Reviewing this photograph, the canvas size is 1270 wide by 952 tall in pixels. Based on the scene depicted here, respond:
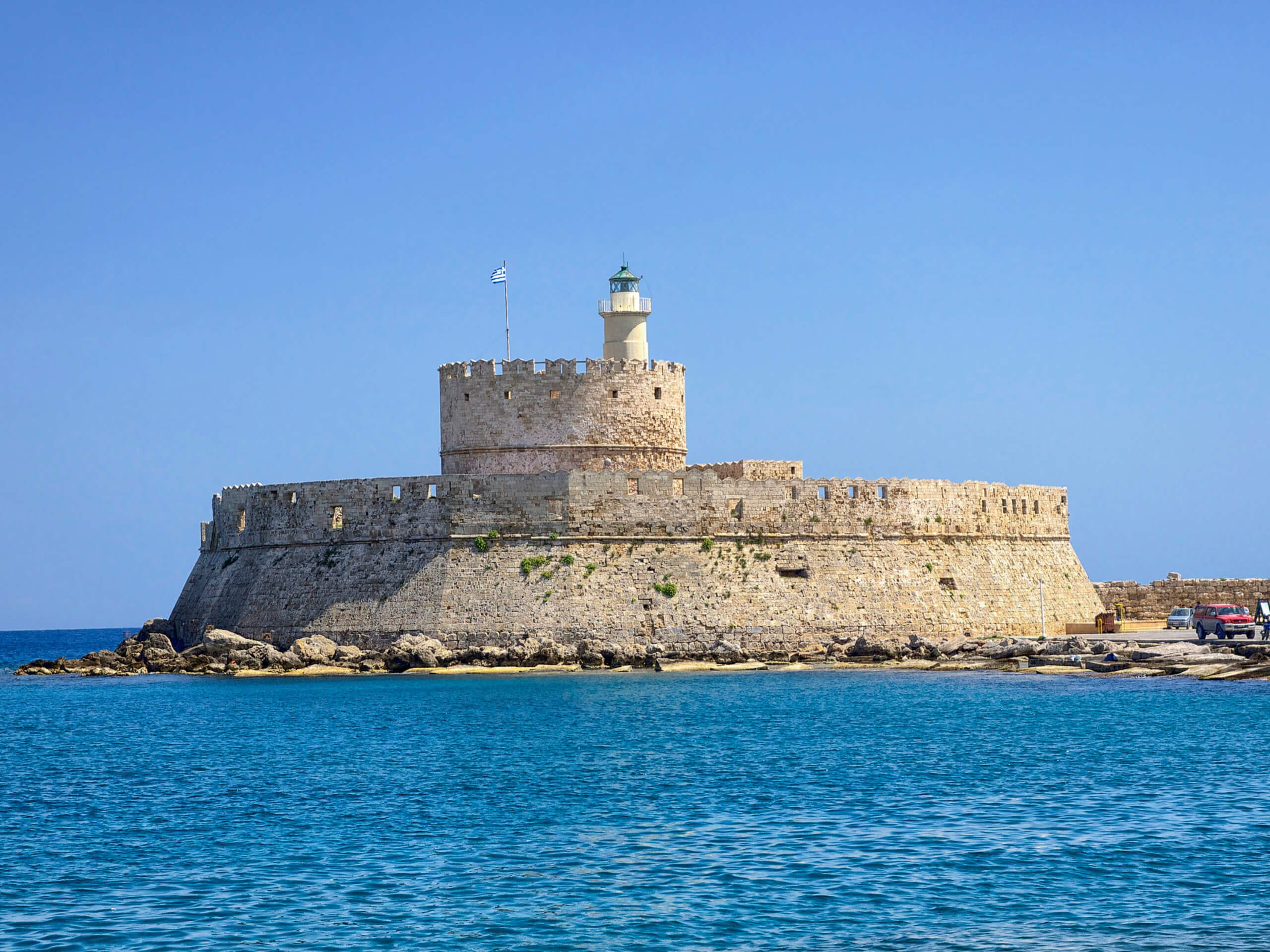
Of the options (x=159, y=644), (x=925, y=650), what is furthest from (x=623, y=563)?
(x=159, y=644)

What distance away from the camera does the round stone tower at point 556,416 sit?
117 feet

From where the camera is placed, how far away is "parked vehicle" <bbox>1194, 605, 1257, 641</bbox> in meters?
34.6

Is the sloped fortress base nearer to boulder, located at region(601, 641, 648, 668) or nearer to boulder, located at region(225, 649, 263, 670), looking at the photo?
boulder, located at region(601, 641, 648, 668)

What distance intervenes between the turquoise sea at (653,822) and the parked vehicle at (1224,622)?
7099 mm

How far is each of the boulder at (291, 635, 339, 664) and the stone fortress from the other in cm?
43

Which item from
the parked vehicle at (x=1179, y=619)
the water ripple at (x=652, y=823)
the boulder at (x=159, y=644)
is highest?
the boulder at (x=159, y=644)

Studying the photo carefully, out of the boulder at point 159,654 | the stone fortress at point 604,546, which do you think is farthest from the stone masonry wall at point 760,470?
the boulder at point 159,654

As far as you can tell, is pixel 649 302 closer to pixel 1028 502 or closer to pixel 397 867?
pixel 1028 502

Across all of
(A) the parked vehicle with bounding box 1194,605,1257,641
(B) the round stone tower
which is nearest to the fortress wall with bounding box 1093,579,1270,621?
(A) the parked vehicle with bounding box 1194,605,1257,641

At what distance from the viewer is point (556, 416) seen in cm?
3569

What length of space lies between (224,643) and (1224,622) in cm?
2182

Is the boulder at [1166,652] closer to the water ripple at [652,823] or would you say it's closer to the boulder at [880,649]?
the water ripple at [652,823]

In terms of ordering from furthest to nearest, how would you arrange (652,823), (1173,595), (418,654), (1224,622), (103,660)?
(1173,595), (103,660), (1224,622), (418,654), (652,823)

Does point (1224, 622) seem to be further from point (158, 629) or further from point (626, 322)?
point (158, 629)
